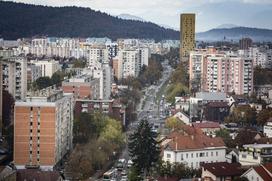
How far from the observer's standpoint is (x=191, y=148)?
998 centimetres

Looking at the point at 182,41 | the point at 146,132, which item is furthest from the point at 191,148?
the point at 182,41

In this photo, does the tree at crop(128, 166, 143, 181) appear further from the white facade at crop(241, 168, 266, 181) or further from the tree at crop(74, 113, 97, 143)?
the tree at crop(74, 113, 97, 143)

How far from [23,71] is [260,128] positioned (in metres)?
5.33

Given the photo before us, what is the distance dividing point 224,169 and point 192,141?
1.44 metres

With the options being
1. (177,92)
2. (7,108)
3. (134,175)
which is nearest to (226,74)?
(177,92)

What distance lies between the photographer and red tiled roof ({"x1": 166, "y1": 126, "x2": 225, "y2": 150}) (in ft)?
32.5

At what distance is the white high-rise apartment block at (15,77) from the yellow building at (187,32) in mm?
15949

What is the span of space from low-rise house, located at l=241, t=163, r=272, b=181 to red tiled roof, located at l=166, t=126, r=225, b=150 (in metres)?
1.73

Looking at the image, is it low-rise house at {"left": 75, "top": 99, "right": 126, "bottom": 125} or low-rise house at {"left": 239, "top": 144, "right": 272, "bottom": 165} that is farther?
low-rise house at {"left": 75, "top": 99, "right": 126, "bottom": 125}

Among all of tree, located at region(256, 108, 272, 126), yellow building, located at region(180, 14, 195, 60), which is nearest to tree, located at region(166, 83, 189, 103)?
tree, located at region(256, 108, 272, 126)

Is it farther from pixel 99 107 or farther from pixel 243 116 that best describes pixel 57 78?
pixel 243 116

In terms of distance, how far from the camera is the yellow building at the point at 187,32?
101ft

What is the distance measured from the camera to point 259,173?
8.09 metres

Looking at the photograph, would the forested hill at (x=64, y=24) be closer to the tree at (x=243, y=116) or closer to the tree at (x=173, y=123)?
the tree at (x=243, y=116)
